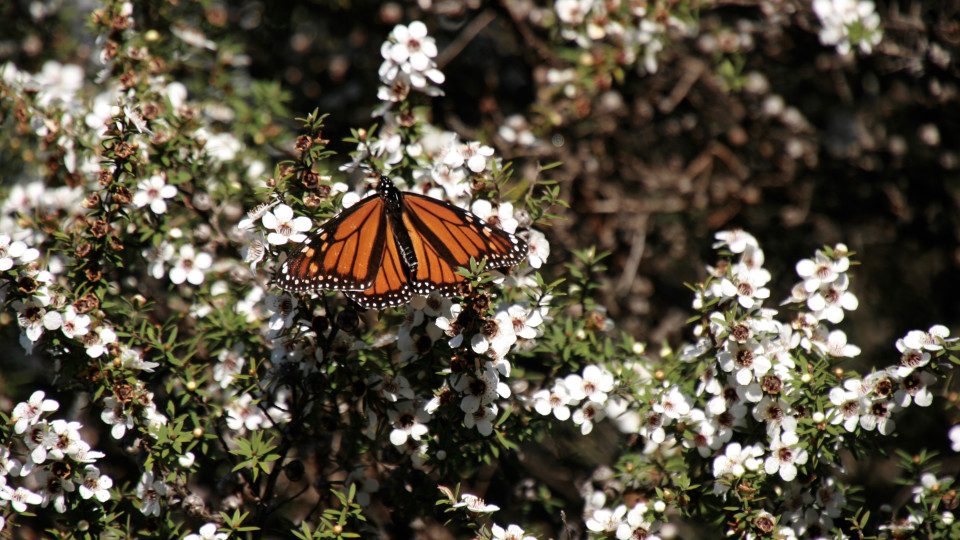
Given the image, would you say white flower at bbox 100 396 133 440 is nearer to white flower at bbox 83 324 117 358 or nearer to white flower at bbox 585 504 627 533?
white flower at bbox 83 324 117 358

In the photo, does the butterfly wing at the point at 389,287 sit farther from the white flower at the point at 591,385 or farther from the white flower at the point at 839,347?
the white flower at the point at 839,347

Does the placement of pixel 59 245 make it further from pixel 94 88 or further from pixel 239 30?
pixel 239 30

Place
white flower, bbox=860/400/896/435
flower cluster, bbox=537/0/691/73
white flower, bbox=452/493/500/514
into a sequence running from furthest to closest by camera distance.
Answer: flower cluster, bbox=537/0/691/73 < white flower, bbox=860/400/896/435 < white flower, bbox=452/493/500/514

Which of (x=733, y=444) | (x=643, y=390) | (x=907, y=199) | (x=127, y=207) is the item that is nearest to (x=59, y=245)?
(x=127, y=207)

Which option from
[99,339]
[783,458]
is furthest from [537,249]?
[99,339]

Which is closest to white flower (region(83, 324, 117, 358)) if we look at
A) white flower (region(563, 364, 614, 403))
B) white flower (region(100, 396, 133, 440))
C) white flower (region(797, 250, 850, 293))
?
white flower (region(100, 396, 133, 440))

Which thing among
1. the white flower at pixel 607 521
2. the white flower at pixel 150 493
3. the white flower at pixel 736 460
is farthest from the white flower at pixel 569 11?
the white flower at pixel 150 493

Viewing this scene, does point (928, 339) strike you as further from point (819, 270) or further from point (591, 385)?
point (591, 385)
